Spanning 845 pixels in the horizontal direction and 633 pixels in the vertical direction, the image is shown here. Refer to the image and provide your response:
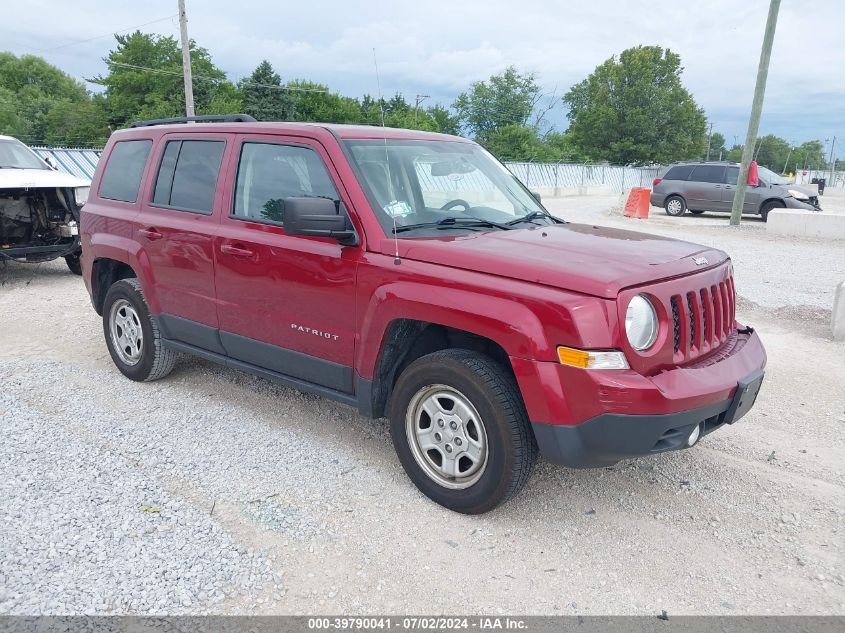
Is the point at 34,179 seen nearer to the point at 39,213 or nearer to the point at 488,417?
the point at 39,213

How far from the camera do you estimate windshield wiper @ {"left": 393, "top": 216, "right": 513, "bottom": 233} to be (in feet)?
12.2

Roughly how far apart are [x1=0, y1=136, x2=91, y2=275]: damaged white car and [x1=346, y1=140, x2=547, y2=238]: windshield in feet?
23.4

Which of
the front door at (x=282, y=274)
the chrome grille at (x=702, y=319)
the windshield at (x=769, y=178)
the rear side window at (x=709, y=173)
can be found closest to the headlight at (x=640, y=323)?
the chrome grille at (x=702, y=319)

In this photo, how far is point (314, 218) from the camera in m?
3.47

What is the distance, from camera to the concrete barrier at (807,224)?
1477 centimetres

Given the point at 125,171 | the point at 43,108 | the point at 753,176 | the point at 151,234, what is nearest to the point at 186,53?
the point at 753,176

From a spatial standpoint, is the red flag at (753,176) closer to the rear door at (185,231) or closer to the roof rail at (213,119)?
the roof rail at (213,119)

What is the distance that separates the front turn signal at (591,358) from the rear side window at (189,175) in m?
2.70

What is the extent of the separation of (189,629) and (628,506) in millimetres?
2244

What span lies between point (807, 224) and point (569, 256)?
575 inches

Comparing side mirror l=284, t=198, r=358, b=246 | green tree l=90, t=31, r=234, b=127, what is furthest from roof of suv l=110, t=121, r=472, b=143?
green tree l=90, t=31, r=234, b=127

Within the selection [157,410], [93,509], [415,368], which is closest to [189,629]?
[93,509]

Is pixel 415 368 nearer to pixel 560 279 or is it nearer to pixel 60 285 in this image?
pixel 560 279

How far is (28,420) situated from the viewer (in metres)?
4.57
